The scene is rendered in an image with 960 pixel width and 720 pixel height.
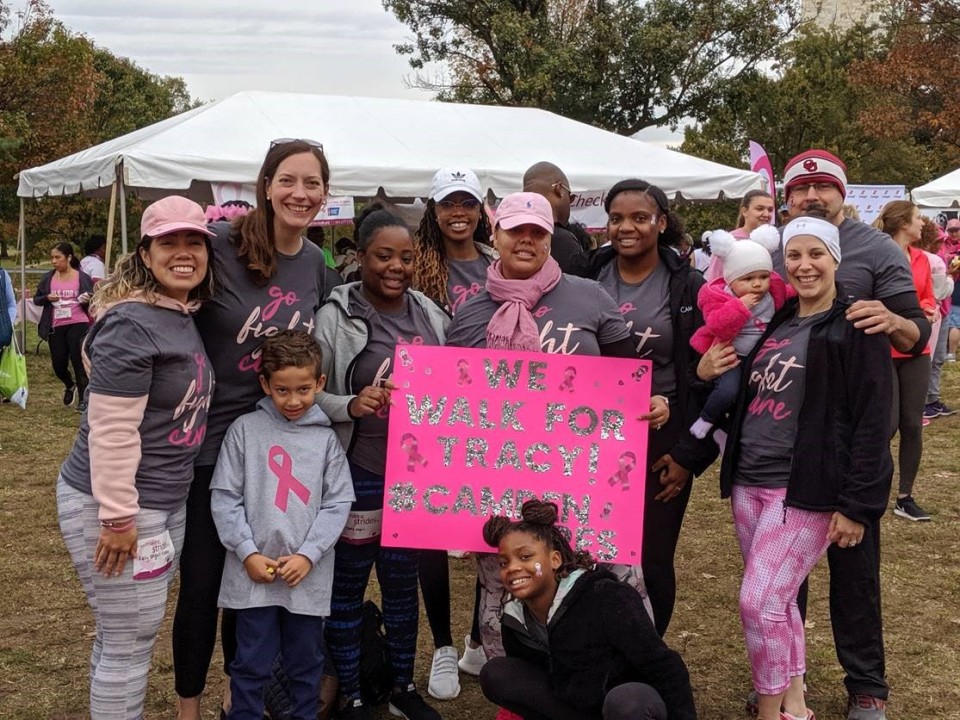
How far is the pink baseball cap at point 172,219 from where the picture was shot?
2990 mm

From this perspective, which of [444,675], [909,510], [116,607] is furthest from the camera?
[909,510]

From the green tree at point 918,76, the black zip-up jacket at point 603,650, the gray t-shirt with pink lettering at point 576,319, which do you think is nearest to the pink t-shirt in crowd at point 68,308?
the gray t-shirt with pink lettering at point 576,319

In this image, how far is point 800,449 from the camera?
3309 millimetres

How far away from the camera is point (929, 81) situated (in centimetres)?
2923

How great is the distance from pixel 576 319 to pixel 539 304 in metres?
0.14

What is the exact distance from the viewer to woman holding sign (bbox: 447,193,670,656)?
3371mm

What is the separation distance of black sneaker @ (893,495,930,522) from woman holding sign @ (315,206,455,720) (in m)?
4.43

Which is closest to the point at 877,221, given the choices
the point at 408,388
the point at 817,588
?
the point at 817,588

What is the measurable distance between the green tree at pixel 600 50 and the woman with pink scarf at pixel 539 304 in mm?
23039

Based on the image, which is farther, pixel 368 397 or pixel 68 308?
pixel 68 308

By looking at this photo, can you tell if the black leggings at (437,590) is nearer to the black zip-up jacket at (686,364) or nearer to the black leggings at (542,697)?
the black leggings at (542,697)

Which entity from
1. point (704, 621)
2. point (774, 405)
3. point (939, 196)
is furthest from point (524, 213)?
point (939, 196)

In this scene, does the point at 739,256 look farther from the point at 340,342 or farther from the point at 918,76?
the point at 918,76

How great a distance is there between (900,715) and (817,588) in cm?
155
